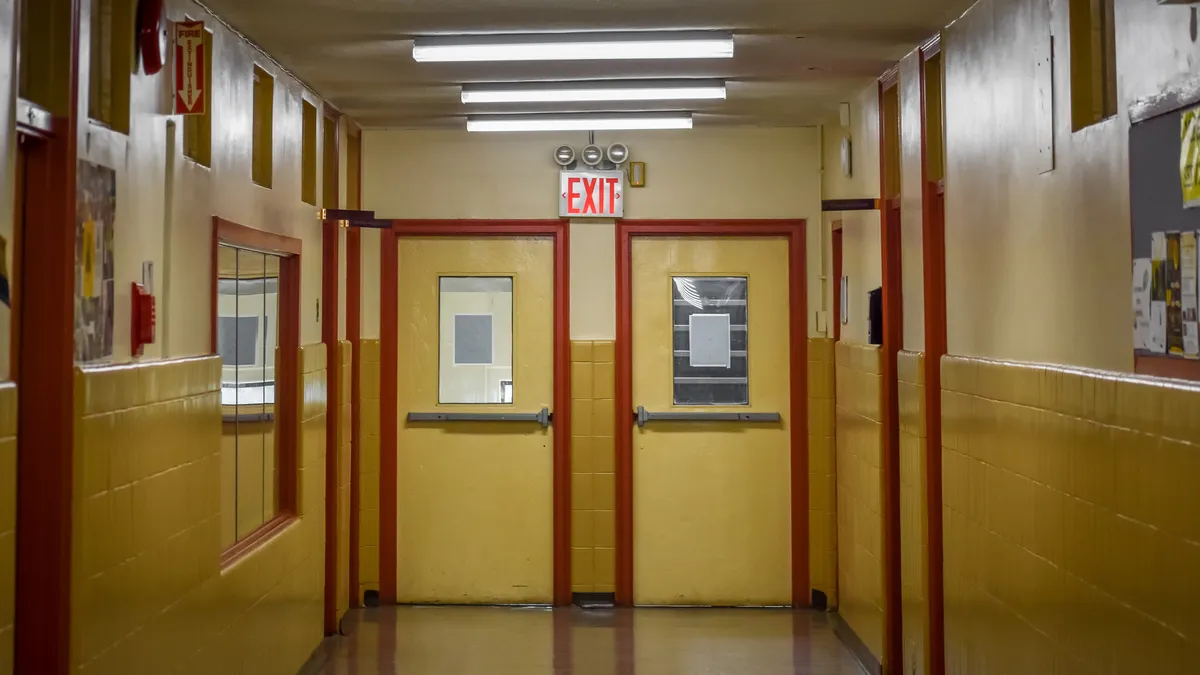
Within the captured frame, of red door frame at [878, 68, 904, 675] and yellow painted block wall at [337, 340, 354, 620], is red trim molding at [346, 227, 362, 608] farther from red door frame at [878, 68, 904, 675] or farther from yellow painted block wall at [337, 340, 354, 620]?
red door frame at [878, 68, 904, 675]

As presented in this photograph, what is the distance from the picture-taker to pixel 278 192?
5.09 meters

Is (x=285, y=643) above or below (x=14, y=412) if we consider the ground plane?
below

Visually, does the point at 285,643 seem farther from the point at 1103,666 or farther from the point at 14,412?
the point at 1103,666

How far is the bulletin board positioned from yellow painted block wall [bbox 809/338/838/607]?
394 centimetres

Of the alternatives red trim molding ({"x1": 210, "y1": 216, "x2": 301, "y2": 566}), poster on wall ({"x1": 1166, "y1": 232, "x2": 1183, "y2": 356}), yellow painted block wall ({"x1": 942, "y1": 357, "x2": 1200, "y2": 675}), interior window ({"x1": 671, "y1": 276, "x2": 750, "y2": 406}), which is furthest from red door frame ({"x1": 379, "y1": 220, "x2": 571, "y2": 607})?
poster on wall ({"x1": 1166, "y1": 232, "x2": 1183, "y2": 356})

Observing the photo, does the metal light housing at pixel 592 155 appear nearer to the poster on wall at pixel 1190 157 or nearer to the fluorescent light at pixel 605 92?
the fluorescent light at pixel 605 92

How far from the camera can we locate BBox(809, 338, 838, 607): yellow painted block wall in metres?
6.80

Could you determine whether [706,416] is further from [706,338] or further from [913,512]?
[913,512]

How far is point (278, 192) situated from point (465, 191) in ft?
6.48

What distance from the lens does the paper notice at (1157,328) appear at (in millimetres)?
2712

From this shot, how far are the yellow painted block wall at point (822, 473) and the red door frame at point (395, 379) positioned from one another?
1.45 m

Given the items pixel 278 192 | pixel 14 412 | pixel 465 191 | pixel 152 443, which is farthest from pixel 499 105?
pixel 14 412

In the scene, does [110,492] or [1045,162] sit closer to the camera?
[110,492]

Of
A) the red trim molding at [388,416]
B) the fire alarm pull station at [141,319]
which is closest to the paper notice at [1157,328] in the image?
the fire alarm pull station at [141,319]
